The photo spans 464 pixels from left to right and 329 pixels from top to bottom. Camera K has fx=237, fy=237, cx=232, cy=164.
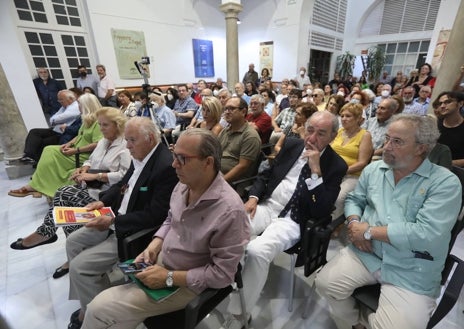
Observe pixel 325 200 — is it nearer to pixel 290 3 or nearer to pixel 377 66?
pixel 290 3

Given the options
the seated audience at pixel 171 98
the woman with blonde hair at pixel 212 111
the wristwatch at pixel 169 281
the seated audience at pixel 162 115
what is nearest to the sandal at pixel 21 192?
the woman with blonde hair at pixel 212 111

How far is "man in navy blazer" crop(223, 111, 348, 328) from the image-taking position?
1346mm

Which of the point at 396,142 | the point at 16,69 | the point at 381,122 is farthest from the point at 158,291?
the point at 16,69

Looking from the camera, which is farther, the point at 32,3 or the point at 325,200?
the point at 32,3

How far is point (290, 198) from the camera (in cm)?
163

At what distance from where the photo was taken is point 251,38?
9.25 meters

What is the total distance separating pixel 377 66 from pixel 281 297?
10854 mm

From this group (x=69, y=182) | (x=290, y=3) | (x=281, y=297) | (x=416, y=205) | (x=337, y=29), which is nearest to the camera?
(x=416, y=205)

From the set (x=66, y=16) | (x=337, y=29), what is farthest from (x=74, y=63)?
(x=337, y=29)

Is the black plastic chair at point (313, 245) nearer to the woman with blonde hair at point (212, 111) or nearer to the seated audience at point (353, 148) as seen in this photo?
the seated audience at point (353, 148)

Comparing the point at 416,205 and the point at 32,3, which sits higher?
the point at 32,3

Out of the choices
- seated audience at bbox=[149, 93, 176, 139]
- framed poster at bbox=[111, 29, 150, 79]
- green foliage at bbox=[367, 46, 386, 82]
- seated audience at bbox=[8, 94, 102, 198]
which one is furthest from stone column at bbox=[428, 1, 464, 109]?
green foliage at bbox=[367, 46, 386, 82]

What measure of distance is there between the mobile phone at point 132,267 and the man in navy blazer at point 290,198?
561mm

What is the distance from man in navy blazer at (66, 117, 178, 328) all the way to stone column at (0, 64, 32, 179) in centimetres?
304
